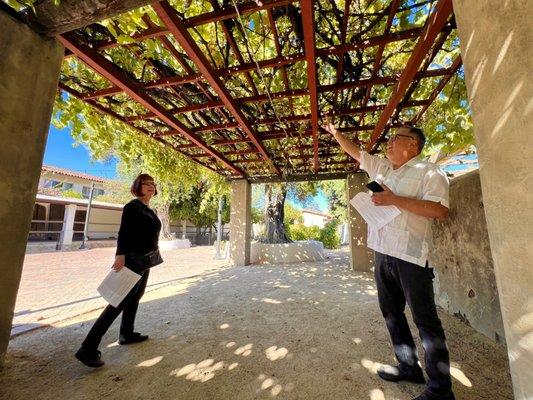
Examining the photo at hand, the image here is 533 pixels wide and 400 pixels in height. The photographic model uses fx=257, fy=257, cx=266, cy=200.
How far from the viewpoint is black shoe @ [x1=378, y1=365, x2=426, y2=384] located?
6.77 feet

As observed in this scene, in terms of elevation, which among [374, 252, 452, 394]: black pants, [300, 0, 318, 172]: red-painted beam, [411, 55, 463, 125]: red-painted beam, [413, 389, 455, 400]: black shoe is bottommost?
[413, 389, 455, 400]: black shoe

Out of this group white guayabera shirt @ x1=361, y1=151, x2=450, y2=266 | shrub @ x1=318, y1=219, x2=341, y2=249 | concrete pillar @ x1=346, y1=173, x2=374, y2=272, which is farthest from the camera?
shrub @ x1=318, y1=219, x2=341, y2=249

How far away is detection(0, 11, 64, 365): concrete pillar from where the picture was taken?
77.1 inches

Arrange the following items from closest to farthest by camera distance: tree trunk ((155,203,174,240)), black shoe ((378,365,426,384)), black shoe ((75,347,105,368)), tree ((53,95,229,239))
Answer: black shoe ((378,365,426,384)), black shoe ((75,347,105,368)), tree ((53,95,229,239)), tree trunk ((155,203,174,240))

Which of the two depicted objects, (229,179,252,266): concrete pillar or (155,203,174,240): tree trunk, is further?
(155,203,174,240): tree trunk

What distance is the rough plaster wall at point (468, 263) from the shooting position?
2850 mm

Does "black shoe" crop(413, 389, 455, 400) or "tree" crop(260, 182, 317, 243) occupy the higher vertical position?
"tree" crop(260, 182, 317, 243)

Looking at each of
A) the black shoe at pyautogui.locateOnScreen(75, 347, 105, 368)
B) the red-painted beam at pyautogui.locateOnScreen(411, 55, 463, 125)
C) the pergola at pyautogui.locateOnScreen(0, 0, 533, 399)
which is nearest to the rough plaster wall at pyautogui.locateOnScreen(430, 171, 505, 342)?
the pergola at pyautogui.locateOnScreen(0, 0, 533, 399)

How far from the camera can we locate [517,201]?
99cm

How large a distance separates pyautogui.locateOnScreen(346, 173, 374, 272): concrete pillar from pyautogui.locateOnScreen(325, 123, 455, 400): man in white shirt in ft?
19.4

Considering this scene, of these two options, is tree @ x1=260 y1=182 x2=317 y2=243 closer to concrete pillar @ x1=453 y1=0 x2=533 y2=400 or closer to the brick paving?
the brick paving

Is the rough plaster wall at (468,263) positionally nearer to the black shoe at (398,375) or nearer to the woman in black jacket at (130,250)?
the black shoe at (398,375)

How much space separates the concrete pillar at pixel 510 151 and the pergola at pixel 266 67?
120cm

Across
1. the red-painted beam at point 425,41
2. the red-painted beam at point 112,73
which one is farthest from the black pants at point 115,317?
the red-painted beam at point 425,41
